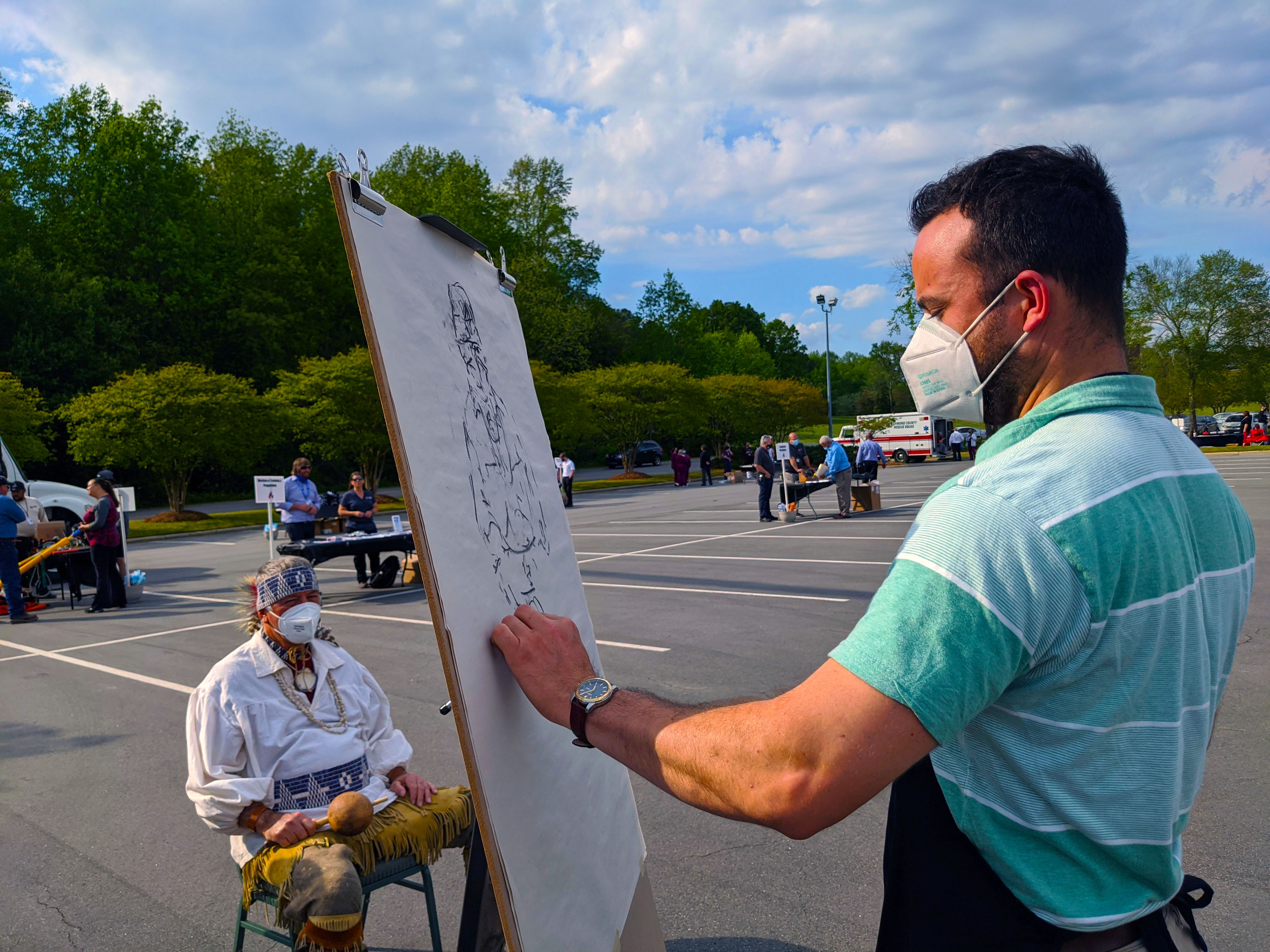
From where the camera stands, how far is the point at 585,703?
1.42 meters

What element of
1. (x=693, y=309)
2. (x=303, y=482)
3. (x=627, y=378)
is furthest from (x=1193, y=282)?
(x=303, y=482)

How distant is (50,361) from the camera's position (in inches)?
1369

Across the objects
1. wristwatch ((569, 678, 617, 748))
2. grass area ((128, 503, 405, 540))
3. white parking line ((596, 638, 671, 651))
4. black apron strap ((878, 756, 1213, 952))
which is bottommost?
white parking line ((596, 638, 671, 651))

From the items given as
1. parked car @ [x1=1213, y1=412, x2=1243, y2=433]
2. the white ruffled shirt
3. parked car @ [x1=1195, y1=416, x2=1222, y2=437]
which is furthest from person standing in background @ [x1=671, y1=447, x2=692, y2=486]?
the white ruffled shirt

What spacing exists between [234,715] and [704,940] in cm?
195

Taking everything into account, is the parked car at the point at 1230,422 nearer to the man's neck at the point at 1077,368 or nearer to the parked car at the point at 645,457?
the parked car at the point at 645,457

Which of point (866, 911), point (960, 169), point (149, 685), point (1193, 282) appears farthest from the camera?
point (1193, 282)

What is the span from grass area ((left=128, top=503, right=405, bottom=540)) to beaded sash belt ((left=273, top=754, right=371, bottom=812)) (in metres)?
20.7

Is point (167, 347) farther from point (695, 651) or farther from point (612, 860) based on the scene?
point (612, 860)

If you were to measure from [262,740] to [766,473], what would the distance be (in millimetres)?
16967

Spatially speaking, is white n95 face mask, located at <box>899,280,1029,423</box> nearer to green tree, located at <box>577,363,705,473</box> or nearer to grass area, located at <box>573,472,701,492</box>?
grass area, located at <box>573,472,701,492</box>

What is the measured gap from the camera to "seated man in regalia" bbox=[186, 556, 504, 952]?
2855mm

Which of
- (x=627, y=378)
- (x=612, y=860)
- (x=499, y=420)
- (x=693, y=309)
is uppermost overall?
(x=693, y=309)

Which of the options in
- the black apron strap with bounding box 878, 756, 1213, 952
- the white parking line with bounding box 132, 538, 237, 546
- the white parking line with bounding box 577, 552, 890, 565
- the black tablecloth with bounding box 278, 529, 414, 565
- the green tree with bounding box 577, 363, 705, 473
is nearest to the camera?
the black apron strap with bounding box 878, 756, 1213, 952
